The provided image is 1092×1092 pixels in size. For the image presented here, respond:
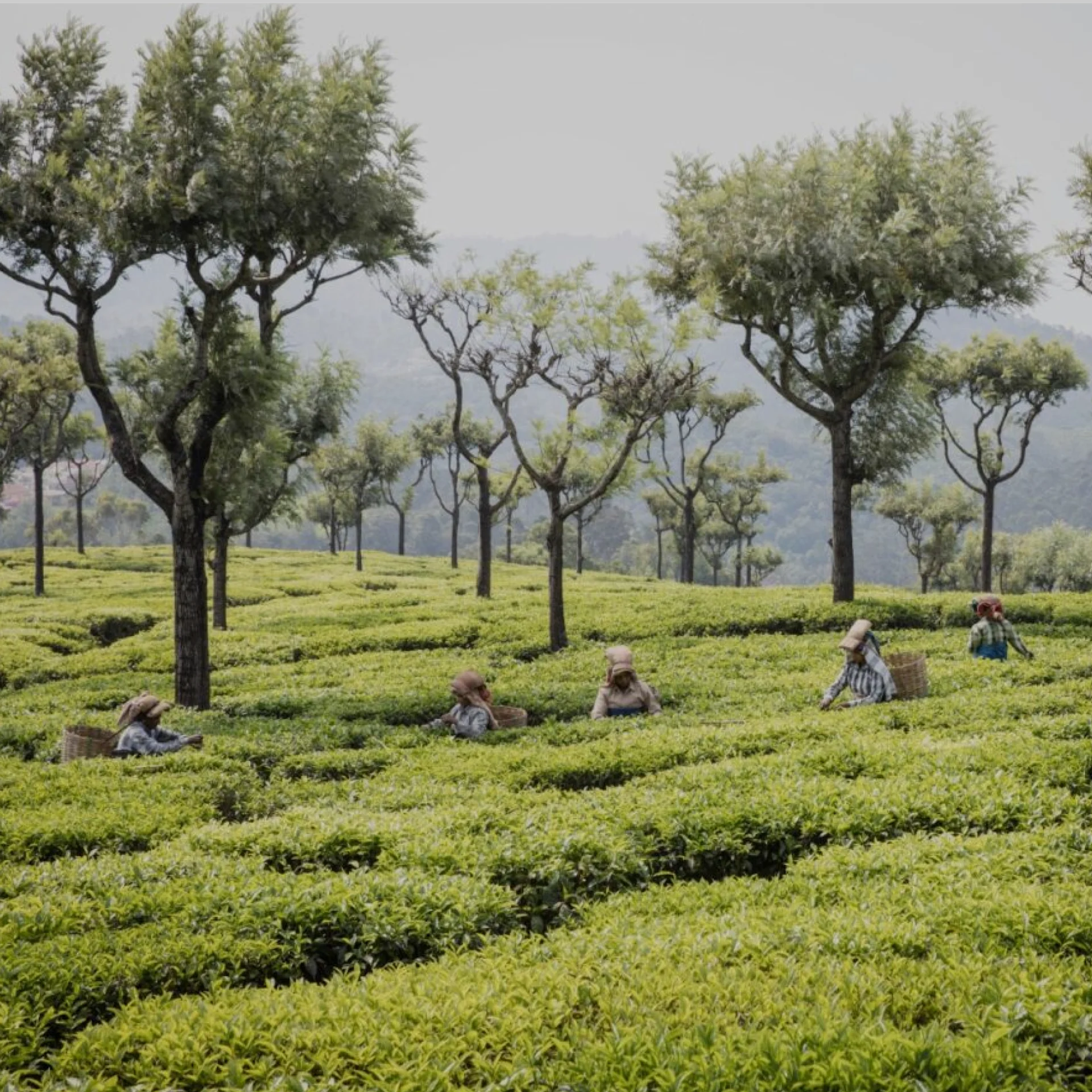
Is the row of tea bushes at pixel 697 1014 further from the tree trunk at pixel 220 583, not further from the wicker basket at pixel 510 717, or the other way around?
the tree trunk at pixel 220 583

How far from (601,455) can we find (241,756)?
1816 cm

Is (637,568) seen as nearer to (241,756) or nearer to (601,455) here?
(601,455)

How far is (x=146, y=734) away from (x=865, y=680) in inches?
464

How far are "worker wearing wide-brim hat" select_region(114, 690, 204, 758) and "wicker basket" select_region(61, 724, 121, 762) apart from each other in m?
0.13

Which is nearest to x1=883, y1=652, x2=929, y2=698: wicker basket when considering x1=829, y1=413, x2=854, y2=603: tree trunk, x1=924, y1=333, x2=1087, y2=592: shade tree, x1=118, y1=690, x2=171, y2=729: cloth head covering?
x1=118, y1=690, x2=171, y2=729: cloth head covering

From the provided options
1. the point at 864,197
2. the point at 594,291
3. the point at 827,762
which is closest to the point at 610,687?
the point at 827,762

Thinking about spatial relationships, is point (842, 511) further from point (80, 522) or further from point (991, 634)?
point (80, 522)

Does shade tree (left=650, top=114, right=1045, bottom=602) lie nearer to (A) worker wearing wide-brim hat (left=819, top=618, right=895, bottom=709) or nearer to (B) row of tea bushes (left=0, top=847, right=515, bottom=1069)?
(A) worker wearing wide-brim hat (left=819, top=618, right=895, bottom=709)

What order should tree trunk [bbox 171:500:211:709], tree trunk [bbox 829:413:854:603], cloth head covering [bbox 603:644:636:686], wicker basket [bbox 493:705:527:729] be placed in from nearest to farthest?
1. cloth head covering [bbox 603:644:636:686]
2. wicker basket [bbox 493:705:527:729]
3. tree trunk [bbox 171:500:211:709]
4. tree trunk [bbox 829:413:854:603]

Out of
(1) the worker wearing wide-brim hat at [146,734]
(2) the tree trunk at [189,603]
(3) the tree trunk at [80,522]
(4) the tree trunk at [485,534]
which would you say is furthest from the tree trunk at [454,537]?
(1) the worker wearing wide-brim hat at [146,734]

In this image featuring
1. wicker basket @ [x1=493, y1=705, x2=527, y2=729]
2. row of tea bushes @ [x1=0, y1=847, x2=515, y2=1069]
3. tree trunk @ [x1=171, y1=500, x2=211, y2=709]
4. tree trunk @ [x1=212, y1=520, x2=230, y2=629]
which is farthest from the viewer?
tree trunk @ [x1=212, y1=520, x2=230, y2=629]

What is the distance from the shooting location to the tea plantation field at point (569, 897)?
5281mm

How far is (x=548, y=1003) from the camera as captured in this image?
5.80m

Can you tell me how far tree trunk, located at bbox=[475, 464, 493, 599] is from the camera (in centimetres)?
3912
